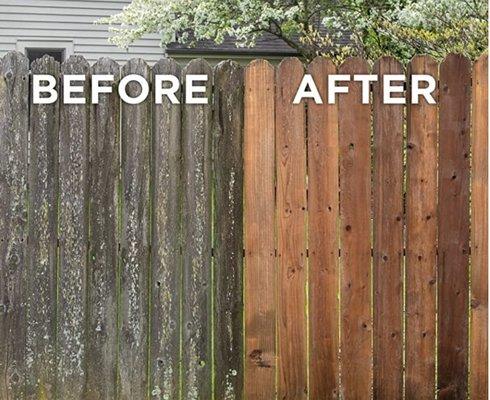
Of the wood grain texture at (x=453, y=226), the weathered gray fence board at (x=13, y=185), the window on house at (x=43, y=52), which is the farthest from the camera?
the window on house at (x=43, y=52)

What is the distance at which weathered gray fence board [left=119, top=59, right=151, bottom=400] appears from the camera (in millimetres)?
4176

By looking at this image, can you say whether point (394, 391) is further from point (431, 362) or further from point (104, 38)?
point (104, 38)

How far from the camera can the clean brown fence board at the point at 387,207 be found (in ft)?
13.9

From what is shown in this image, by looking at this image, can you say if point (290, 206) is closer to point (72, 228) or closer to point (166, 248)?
point (166, 248)

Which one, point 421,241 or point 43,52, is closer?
point 421,241

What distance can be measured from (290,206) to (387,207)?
529 millimetres

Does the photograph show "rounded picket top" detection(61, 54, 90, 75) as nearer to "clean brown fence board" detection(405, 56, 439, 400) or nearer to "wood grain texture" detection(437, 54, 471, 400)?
"clean brown fence board" detection(405, 56, 439, 400)

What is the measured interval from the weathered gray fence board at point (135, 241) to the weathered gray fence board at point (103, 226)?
5 cm

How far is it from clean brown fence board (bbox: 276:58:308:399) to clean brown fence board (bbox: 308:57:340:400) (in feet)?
0.15

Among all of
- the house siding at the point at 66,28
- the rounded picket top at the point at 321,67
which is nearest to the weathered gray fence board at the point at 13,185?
the rounded picket top at the point at 321,67

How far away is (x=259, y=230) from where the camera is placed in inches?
166

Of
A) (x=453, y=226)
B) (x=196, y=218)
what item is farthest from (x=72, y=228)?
(x=453, y=226)

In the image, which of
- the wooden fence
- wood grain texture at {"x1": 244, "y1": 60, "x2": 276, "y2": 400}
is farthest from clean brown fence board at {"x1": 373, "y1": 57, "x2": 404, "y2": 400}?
wood grain texture at {"x1": 244, "y1": 60, "x2": 276, "y2": 400}

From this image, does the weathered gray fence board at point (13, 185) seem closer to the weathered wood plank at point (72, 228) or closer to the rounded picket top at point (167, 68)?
the weathered wood plank at point (72, 228)
